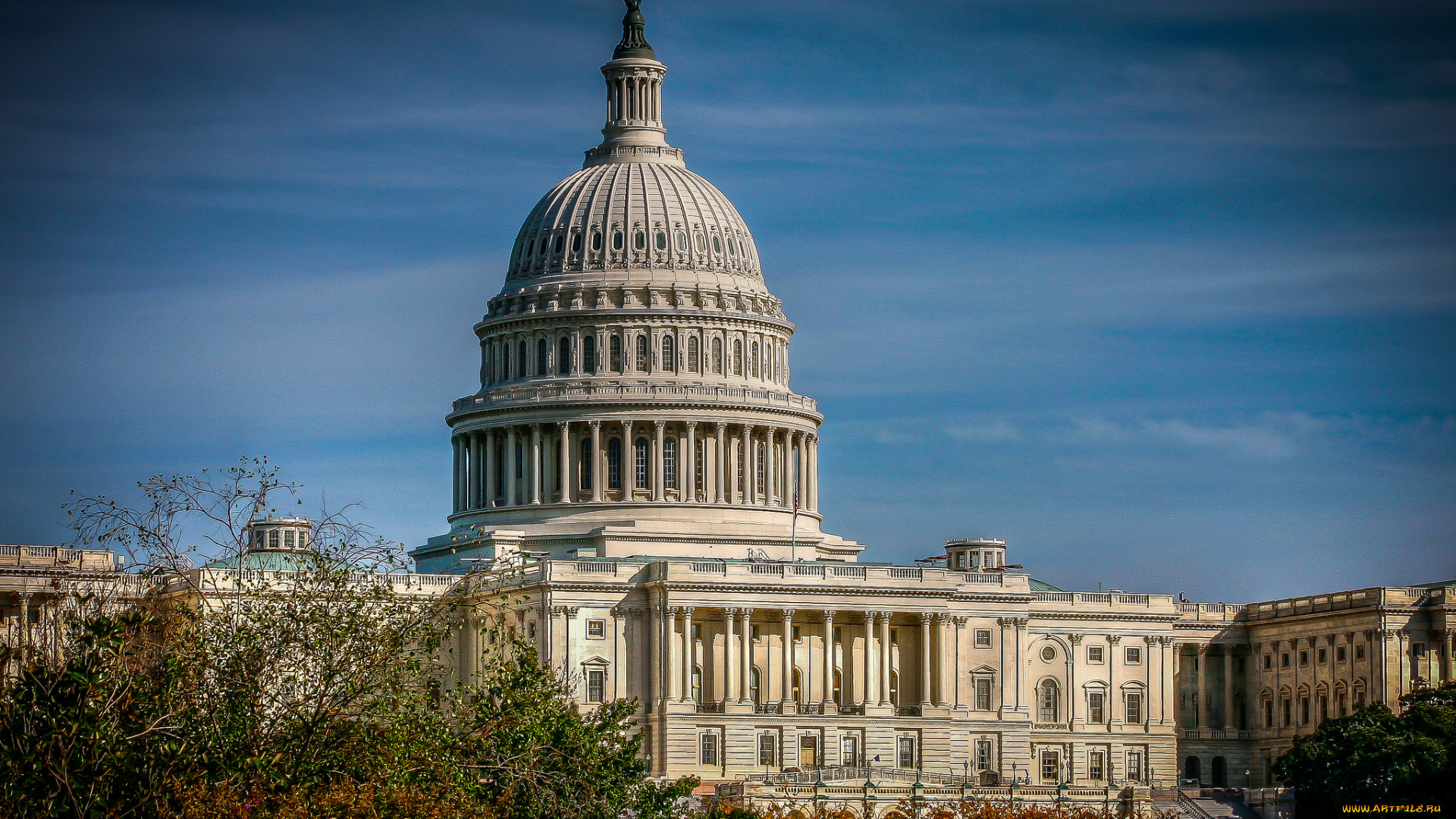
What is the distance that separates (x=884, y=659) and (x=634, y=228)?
38.7 meters

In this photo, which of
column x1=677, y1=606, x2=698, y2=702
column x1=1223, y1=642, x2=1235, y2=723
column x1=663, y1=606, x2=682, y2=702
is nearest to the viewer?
column x1=663, y1=606, x2=682, y2=702

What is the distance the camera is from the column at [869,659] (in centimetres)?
16412

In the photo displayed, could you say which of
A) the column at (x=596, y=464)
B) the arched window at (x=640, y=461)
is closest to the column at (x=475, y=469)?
the column at (x=596, y=464)

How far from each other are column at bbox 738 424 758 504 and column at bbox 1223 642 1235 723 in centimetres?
3284

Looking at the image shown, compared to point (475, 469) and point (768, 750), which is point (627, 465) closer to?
point (475, 469)

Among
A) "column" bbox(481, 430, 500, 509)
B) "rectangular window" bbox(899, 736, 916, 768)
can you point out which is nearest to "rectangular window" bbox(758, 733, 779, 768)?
"rectangular window" bbox(899, 736, 916, 768)

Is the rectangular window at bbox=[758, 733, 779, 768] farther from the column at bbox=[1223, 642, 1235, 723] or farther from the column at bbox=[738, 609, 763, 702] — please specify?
the column at bbox=[1223, 642, 1235, 723]

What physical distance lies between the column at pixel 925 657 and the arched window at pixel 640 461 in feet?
82.3

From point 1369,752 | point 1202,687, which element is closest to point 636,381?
point 1202,687

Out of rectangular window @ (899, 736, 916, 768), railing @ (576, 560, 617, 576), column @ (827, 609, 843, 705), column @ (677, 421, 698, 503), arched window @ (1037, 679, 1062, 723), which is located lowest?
rectangular window @ (899, 736, 916, 768)

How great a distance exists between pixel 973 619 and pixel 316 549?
95.6 m

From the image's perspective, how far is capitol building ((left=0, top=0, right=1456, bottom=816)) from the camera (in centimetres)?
16100

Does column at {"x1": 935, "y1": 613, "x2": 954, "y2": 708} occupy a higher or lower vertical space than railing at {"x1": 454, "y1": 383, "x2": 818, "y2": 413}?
lower

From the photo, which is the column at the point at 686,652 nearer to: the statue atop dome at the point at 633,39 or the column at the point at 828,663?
the column at the point at 828,663
